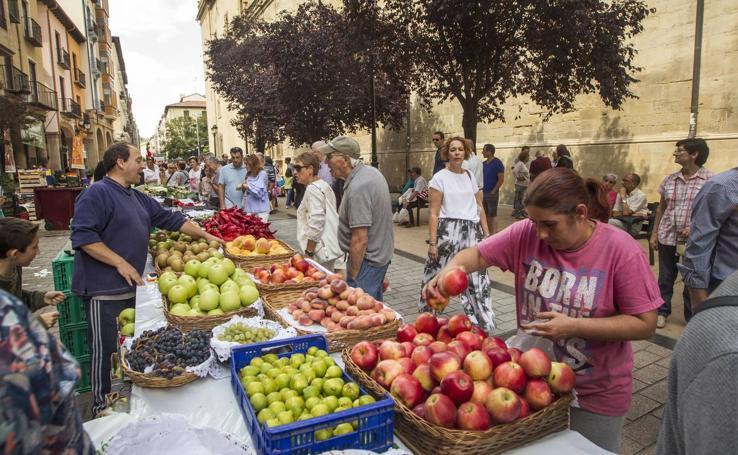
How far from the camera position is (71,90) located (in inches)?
1339

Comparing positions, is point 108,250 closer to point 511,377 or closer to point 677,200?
point 511,377

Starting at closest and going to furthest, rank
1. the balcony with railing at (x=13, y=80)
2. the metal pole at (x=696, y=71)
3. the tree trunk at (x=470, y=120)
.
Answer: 1. the tree trunk at (x=470, y=120)
2. the metal pole at (x=696, y=71)
3. the balcony with railing at (x=13, y=80)

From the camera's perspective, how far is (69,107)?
3180cm

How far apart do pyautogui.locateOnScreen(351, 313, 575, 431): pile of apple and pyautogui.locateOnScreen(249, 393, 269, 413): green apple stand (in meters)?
0.46

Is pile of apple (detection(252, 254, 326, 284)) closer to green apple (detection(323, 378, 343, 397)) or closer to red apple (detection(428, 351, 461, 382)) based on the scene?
green apple (detection(323, 378, 343, 397))

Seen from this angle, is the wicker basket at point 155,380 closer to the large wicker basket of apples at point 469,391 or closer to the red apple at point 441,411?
the large wicker basket of apples at point 469,391

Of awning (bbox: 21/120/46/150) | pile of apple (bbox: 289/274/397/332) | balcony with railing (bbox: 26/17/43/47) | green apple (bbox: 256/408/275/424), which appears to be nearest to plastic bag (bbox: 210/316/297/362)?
pile of apple (bbox: 289/274/397/332)

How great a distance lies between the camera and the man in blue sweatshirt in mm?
3430

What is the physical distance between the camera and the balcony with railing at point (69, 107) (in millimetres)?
30703

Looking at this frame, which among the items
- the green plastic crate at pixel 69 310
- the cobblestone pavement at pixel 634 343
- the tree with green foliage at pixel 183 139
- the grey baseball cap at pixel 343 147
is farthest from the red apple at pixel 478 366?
the tree with green foliage at pixel 183 139

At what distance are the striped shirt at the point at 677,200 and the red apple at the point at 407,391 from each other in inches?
160

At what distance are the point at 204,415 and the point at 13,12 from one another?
27147 millimetres

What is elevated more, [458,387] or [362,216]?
[362,216]

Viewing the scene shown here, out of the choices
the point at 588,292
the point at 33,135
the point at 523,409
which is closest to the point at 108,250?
the point at 523,409
